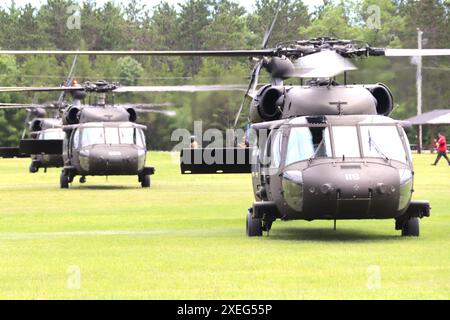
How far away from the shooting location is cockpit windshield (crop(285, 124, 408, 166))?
744 inches

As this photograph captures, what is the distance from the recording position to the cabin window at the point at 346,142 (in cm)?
1886

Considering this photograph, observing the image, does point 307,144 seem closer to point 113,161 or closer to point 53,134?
point 113,161

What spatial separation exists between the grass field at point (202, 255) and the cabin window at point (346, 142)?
4.32 ft

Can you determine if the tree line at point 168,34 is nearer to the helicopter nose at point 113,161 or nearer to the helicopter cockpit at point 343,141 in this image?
the helicopter nose at point 113,161

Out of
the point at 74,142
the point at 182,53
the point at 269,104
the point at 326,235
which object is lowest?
the point at 74,142

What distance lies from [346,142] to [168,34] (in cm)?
11950

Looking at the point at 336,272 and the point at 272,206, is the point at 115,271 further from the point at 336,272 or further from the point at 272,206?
the point at 272,206

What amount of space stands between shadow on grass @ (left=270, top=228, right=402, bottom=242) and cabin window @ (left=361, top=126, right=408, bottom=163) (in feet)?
4.22

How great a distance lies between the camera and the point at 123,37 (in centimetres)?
13750

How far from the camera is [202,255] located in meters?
17.0

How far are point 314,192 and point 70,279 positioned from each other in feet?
16.9

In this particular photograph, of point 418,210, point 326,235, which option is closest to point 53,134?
point 326,235
